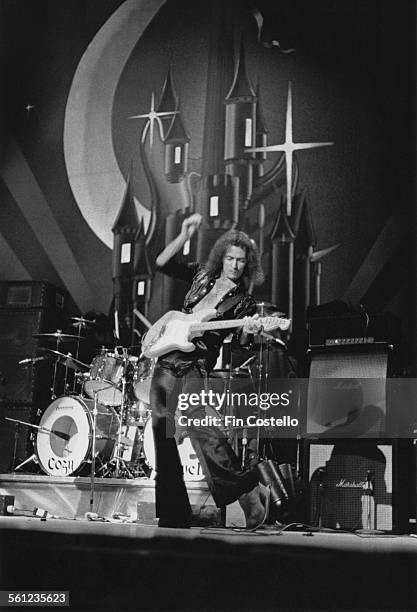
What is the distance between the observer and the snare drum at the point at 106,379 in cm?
477

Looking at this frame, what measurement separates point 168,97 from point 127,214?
785 millimetres

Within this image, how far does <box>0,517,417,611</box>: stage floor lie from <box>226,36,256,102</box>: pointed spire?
2.66 meters

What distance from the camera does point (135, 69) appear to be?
5020 mm

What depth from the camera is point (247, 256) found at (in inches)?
177

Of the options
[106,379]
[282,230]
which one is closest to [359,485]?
[282,230]

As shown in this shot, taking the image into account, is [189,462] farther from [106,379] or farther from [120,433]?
[106,379]

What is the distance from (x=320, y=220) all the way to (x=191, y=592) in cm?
259

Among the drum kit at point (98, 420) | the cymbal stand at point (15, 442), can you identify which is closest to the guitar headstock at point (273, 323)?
the drum kit at point (98, 420)

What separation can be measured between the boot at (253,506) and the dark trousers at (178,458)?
0.16ft

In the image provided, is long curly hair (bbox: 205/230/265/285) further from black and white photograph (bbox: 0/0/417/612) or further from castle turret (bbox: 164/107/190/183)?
castle turret (bbox: 164/107/190/183)

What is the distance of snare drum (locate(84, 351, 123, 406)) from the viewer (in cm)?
477

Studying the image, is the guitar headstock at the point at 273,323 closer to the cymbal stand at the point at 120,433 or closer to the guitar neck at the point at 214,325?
the guitar neck at the point at 214,325

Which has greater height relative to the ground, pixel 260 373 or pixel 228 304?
pixel 228 304

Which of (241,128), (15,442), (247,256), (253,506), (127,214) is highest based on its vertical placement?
(241,128)
